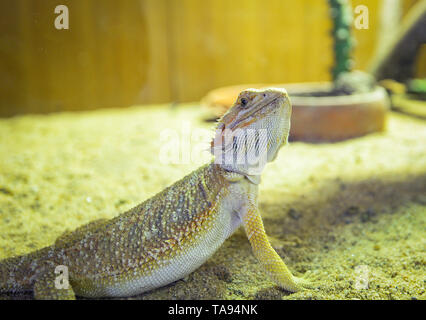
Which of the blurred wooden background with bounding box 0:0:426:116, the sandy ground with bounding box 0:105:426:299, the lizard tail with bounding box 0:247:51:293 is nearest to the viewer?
the lizard tail with bounding box 0:247:51:293

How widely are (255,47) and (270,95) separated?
12.1 feet

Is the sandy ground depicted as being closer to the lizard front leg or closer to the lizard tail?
the lizard front leg

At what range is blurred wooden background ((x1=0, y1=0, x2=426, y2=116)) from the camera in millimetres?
3889

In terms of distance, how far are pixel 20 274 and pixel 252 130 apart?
1603 millimetres

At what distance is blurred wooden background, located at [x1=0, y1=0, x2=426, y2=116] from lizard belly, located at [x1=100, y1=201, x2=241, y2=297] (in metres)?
2.04

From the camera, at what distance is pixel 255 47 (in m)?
5.66

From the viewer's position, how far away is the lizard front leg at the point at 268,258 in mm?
2236

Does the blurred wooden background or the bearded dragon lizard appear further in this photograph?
the blurred wooden background

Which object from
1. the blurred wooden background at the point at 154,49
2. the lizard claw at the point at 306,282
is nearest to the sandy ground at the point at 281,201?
the lizard claw at the point at 306,282

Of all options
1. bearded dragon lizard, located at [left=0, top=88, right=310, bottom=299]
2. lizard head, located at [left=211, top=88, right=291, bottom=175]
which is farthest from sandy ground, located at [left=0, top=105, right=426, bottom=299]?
lizard head, located at [left=211, top=88, right=291, bottom=175]

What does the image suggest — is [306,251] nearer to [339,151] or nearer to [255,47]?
[339,151]

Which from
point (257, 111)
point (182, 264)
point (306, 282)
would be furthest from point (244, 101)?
point (306, 282)

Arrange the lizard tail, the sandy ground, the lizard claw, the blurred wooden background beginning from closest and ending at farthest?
the lizard tail < the lizard claw < the sandy ground < the blurred wooden background

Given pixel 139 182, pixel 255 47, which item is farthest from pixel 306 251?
pixel 255 47
